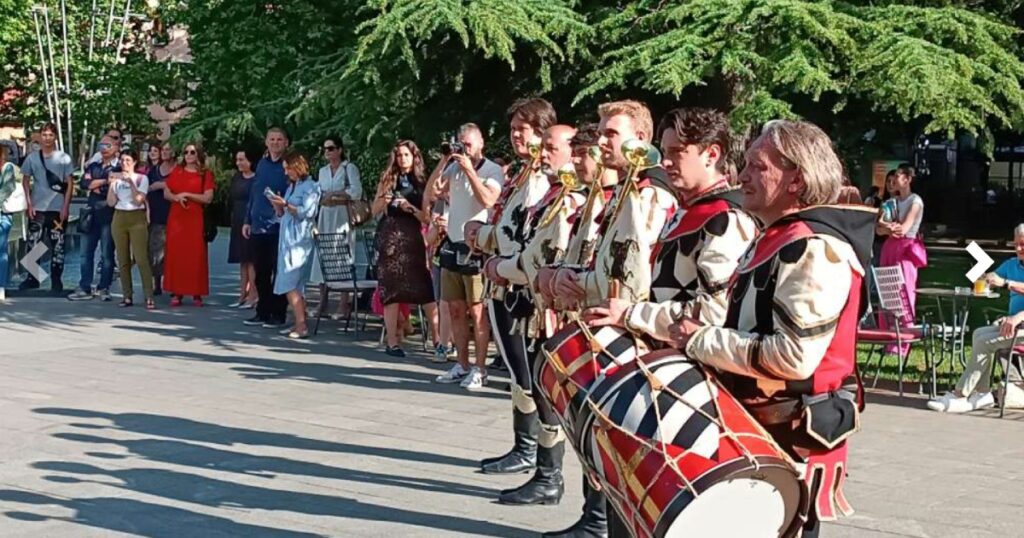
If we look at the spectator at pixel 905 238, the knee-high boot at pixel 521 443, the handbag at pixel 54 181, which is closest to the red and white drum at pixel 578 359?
the knee-high boot at pixel 521 443

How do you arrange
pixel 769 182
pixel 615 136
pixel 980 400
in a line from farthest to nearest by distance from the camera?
pixel 980 400 < pixel 615 136 < pixel 769 182

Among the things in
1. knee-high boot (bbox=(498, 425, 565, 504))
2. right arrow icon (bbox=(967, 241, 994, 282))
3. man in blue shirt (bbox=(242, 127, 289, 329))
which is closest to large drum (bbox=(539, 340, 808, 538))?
knee-high boot (bbox=(498, 425, 565, 504))

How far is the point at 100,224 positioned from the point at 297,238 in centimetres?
386

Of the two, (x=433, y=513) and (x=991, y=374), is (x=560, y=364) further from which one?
(x=991, y=374)

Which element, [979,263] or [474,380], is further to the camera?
[474,380]

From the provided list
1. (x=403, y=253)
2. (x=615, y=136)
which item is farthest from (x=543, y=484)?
(x=403, y=253)

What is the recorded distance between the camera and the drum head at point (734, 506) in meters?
3.77

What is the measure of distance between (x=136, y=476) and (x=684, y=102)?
6780 mm

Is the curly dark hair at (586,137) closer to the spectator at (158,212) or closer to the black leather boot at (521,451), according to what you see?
the black leather boot at (521,451)

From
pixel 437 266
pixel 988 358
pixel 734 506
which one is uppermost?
pixel 437 266

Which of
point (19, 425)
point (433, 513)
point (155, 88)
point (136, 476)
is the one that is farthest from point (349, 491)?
point (155, 88)

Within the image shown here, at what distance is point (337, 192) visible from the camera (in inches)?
552

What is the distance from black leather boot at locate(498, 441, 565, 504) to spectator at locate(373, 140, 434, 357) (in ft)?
17.6

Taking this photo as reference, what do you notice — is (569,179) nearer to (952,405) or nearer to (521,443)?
(521,443)
